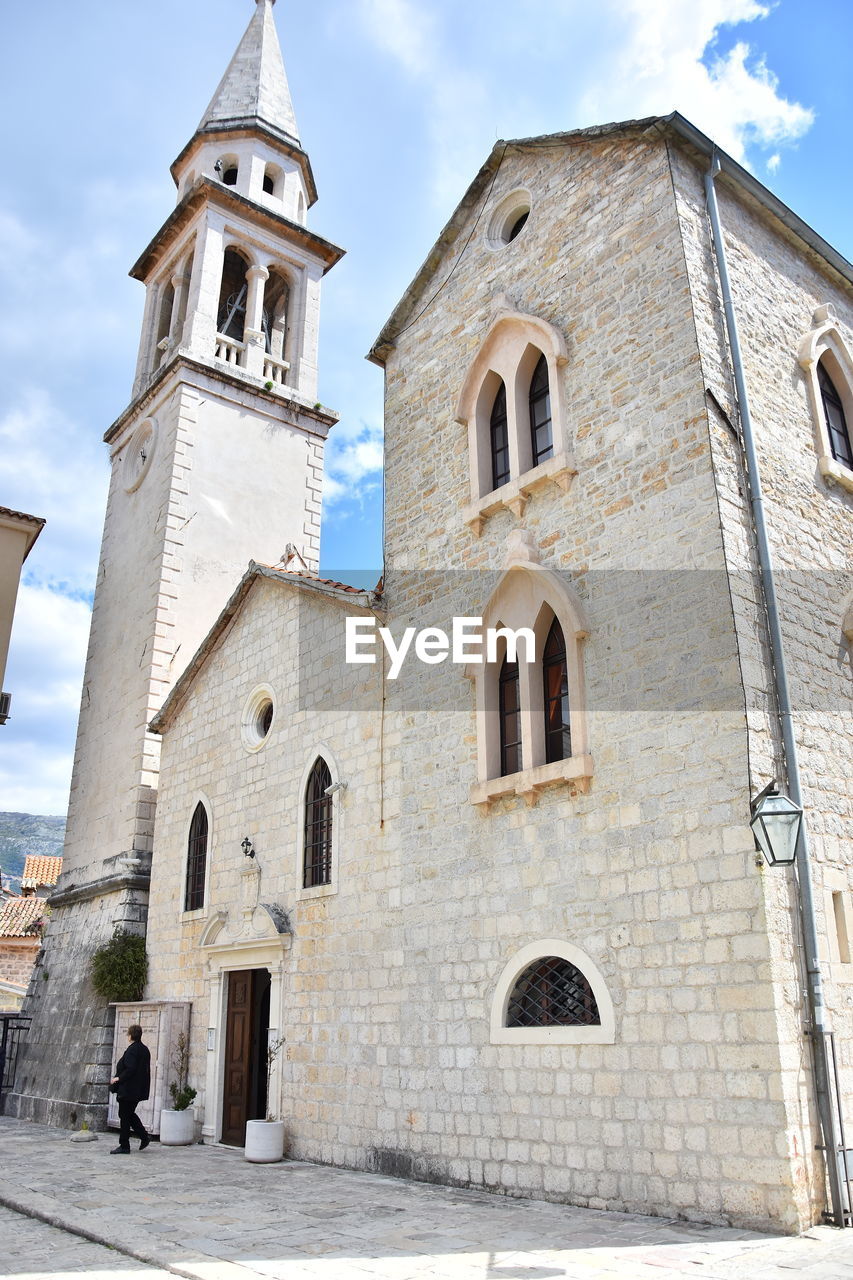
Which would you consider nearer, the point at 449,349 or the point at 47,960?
the point at 449,349

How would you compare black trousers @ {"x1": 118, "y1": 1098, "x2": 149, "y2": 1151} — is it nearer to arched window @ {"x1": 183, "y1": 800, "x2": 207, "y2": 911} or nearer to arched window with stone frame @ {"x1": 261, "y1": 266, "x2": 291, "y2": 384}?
arched window @ {"x1": 183, "y1": 800, "x2": 207, "y2": 911}

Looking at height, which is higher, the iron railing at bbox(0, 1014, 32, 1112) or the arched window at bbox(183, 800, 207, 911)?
the arched window at bbox(183, 800, 207, 911)

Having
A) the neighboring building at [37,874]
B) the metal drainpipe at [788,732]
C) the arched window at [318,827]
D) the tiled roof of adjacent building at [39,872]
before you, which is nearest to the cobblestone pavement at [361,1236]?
the metal drainpipe at [788,732]

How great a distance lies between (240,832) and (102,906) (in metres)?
4.40

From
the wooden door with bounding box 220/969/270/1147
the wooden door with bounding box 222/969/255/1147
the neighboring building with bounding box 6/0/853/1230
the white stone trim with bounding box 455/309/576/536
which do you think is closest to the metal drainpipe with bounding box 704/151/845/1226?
the neighboring building with bounding box 6/0/853/1230

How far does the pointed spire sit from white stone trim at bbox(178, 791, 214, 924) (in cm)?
1552

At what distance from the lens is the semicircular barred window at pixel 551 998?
791 centimetres

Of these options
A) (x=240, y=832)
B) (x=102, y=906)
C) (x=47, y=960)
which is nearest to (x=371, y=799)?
(x=240, y=832)

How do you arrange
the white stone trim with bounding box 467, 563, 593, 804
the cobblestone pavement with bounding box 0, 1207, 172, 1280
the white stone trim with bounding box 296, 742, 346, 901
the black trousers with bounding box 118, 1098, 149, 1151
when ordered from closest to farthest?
the cobblestone pavement with bounding box 0, 1207, 172, 1280
the white stone trim with bounding box 467, 563, 593, 804
the white stone trim with bounding box 296, 742, 346, 901
the black trousers with bounding box 118, 1098, 149, 1151

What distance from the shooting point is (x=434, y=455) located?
1110 cm

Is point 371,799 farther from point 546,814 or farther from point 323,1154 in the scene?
point 323,1154

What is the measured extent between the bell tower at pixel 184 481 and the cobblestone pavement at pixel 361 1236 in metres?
6.02

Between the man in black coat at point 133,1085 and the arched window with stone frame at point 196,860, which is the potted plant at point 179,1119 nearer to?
the man in black coat at point 133,1085

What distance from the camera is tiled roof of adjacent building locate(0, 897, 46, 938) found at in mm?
27594
